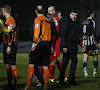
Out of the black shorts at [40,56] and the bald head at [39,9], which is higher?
the bald head at [39,9]

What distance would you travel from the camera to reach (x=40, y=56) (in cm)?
909

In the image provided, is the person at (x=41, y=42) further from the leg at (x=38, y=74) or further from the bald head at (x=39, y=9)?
the leg at (x=38, y=74)

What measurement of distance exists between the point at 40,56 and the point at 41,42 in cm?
32

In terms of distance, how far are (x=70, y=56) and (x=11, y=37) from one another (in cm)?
210

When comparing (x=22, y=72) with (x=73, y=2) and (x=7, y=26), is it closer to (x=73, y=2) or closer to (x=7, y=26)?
(x=7, y=26)

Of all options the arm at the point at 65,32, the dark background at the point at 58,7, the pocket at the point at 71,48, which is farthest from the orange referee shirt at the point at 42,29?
the dark background at the point at 58,7

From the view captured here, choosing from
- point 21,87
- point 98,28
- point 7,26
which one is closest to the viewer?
point 7,26

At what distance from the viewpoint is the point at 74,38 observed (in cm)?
1052

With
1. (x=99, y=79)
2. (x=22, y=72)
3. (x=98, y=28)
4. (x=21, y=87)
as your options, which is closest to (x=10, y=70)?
(x=21, y=87)

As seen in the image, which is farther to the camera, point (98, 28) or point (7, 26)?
point (98, 28)

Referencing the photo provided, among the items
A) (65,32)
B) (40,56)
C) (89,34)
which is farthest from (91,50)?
(40,56)

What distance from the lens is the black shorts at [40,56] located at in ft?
29.7

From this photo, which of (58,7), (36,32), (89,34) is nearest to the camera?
(36,32)

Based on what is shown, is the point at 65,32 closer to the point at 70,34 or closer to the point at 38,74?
the point at 70,34
